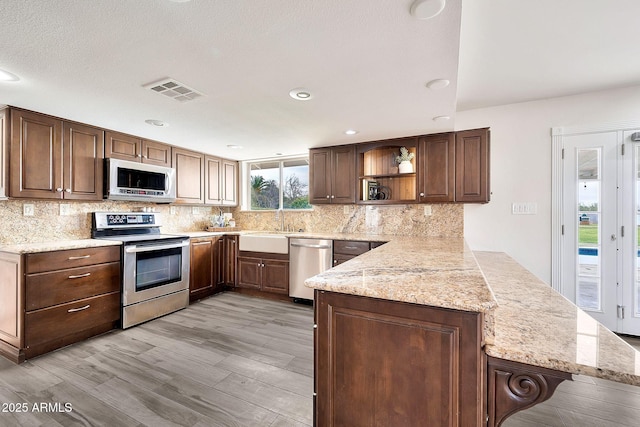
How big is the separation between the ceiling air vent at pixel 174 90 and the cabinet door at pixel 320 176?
6.85 ft

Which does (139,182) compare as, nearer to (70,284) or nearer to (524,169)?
(70,284)

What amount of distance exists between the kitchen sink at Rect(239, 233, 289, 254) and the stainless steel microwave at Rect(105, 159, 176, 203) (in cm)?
115

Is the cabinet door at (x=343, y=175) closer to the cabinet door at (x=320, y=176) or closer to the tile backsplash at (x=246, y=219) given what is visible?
the cabinet door at (x=320, y=176)

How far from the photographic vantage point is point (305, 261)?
380cm

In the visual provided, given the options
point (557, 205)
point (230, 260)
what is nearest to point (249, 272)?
point (230, 260)

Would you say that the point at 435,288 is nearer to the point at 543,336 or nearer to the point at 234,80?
the point at 543,336

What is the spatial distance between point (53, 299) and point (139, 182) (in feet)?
4.89

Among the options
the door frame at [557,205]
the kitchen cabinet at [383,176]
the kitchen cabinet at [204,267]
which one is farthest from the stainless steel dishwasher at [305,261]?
the door frame at [557,205]

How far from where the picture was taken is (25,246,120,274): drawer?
2.38m

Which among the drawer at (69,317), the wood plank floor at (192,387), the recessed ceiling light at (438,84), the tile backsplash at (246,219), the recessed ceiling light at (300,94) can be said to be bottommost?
the wood plank floor at (192,387)

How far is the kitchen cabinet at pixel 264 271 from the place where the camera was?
3949mm

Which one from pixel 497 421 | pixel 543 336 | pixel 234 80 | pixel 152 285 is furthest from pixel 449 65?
pixel 152 285

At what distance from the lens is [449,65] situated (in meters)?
1.83

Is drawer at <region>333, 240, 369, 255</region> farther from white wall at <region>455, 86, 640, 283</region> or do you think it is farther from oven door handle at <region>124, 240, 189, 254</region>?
oven door handle at <region>124, 240, 189, 254</region>
